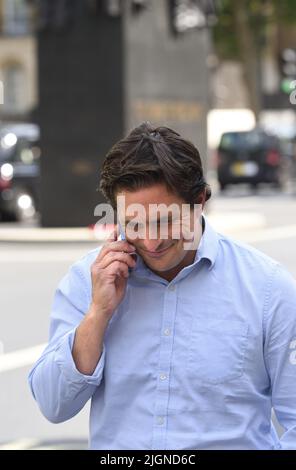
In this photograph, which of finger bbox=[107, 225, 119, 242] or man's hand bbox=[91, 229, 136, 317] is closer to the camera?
man's hand bbox=[91, 229, 136, 317]

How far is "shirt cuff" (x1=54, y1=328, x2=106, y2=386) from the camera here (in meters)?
2.82

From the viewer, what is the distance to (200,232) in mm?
2908

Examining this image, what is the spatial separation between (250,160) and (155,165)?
30344 millimetres

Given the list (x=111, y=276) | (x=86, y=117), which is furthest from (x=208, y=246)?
(x=86, y=117)

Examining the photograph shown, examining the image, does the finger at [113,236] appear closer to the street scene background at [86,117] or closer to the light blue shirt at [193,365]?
the light blue shirt at [193,365]

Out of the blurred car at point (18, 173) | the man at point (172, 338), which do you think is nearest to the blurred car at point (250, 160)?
the blurred car at point (18, 173)

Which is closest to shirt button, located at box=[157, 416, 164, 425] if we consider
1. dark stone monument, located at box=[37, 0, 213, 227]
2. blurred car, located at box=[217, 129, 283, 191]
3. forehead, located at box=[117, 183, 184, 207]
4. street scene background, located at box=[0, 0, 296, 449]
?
forehead, located at box=[117, 183, 184, 207]

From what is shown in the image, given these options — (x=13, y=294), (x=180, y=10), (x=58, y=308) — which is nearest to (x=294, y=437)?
(x=58, y=308)

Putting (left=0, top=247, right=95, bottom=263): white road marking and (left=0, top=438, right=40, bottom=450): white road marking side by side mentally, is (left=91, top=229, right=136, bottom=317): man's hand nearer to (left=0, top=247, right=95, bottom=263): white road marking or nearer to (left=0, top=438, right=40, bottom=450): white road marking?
(left=0, top=438, right=40, bottom=450): white road marking

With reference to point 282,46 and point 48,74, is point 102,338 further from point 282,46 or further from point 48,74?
point 282,46

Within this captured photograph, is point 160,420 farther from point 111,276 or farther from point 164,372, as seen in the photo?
point 111,276

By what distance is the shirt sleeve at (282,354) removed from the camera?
281cm

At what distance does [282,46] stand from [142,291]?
72.8 m

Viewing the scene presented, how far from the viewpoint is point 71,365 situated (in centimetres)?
283
